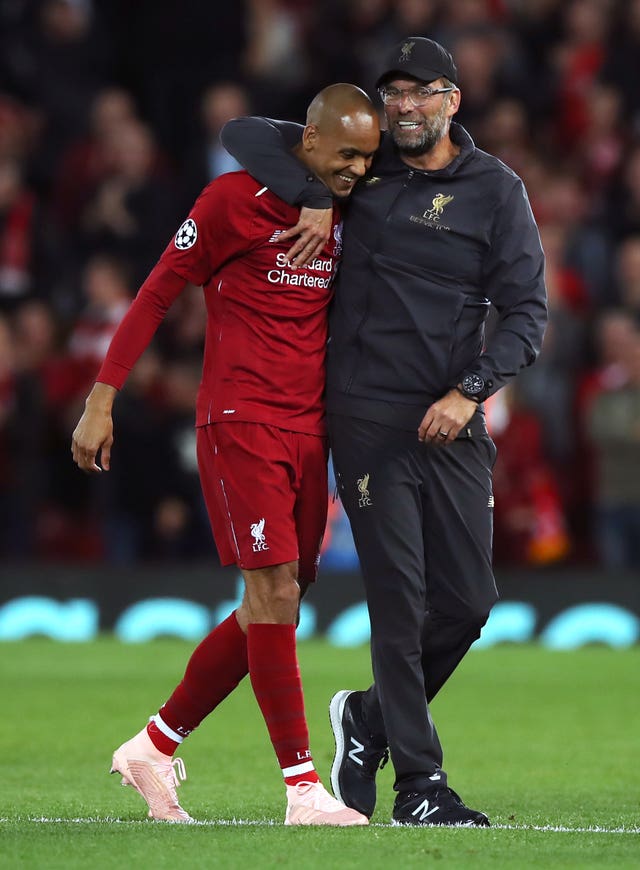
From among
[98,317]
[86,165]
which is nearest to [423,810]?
[98,317]

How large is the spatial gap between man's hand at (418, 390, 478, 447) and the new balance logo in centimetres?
113

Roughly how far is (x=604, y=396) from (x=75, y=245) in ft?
14.8

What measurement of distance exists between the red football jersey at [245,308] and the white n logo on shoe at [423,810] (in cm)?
124

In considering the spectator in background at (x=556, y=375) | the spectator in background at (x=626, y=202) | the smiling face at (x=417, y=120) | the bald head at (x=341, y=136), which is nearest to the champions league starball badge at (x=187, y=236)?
the bald head at (x=341, y=136)

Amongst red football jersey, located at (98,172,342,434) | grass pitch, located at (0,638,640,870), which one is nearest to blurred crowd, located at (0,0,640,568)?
grass pitch, located at (0,638,640,870)

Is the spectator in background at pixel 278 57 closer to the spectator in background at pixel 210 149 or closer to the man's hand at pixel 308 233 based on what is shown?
the spectator in background at pixel 210 149

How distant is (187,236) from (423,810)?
6.47 ft

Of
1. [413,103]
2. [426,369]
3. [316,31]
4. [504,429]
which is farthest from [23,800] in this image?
[316,31]

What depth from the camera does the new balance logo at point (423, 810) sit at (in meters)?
5.52

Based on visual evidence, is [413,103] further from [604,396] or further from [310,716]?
[604,396]

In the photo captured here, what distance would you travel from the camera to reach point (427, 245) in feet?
18.9

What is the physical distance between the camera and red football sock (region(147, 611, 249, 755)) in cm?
584

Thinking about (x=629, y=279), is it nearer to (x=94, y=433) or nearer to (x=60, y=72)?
(x=60, y=72)

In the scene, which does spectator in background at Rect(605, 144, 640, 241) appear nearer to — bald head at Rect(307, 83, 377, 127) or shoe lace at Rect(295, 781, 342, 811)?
bald head at Rect(307, 83, 377, 127)
